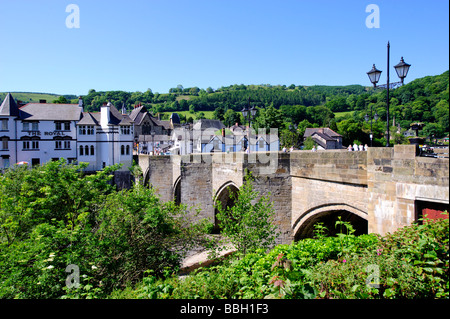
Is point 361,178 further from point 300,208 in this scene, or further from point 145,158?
point 145,158

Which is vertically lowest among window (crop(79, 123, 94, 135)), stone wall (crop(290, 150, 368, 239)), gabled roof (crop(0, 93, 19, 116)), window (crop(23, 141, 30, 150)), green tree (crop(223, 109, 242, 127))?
stone wall (crop(290, 150, 368, 239))

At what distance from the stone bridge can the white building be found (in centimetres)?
2487

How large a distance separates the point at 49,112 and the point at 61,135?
343cm

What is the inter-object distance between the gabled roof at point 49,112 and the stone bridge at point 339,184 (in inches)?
1104

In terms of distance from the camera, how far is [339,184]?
10.7m

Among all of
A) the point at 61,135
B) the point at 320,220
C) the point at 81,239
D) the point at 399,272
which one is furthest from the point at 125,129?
the point at 399,272

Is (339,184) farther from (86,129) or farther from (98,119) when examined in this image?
(98,119)

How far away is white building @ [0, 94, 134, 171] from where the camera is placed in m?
37.8

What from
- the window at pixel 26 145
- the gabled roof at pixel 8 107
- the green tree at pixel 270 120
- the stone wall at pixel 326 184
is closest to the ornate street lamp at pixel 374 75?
the stone wall at pixel 326 184

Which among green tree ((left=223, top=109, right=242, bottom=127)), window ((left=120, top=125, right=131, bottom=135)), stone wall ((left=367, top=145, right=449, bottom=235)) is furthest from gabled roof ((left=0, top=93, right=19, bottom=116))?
green tree ((left=223, top=109, right=242, bottom=127))

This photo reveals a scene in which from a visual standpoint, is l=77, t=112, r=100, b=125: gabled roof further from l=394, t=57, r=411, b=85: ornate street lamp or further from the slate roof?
l=394, t=57, r=411, b=85: ornate street lamp

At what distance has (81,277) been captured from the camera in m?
8.52
